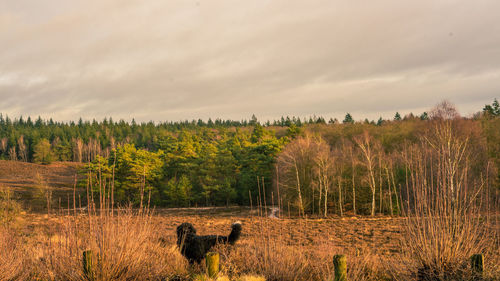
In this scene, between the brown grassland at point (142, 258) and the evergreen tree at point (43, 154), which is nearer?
the brown grassland at point (142, 258)

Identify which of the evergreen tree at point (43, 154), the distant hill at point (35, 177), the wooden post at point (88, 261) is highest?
the evergreen tree at point (43, 154)

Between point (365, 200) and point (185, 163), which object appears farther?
point (185, 163)

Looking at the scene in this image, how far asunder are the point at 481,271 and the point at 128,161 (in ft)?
166

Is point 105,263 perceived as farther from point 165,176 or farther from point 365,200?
point 165,176

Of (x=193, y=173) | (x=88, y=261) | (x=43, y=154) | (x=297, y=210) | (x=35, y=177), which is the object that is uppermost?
(x=43, y=154)

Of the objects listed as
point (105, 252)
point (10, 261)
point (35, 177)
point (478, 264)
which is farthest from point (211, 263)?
point (35, 177)

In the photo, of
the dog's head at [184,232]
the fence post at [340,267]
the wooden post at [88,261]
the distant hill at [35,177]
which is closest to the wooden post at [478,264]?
the fence post at [340,267]

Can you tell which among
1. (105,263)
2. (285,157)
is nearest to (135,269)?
(105,263)

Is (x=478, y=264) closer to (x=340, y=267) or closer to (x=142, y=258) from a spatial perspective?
(x=340, y=267)

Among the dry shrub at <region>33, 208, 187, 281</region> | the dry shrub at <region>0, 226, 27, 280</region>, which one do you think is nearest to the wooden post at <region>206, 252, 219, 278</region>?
the dry shrub at <region>33, 208, 187, 281</region>

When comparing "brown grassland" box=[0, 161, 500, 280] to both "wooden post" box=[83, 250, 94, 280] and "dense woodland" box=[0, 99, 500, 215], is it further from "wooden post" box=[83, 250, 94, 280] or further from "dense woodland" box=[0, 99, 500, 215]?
"dense woodland" box=[0, 99, 500, 215]

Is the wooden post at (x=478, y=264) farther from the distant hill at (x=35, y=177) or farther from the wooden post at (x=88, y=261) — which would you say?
the distant hill at (x=35, y=177)

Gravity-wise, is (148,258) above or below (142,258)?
below

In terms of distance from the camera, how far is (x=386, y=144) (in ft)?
172
